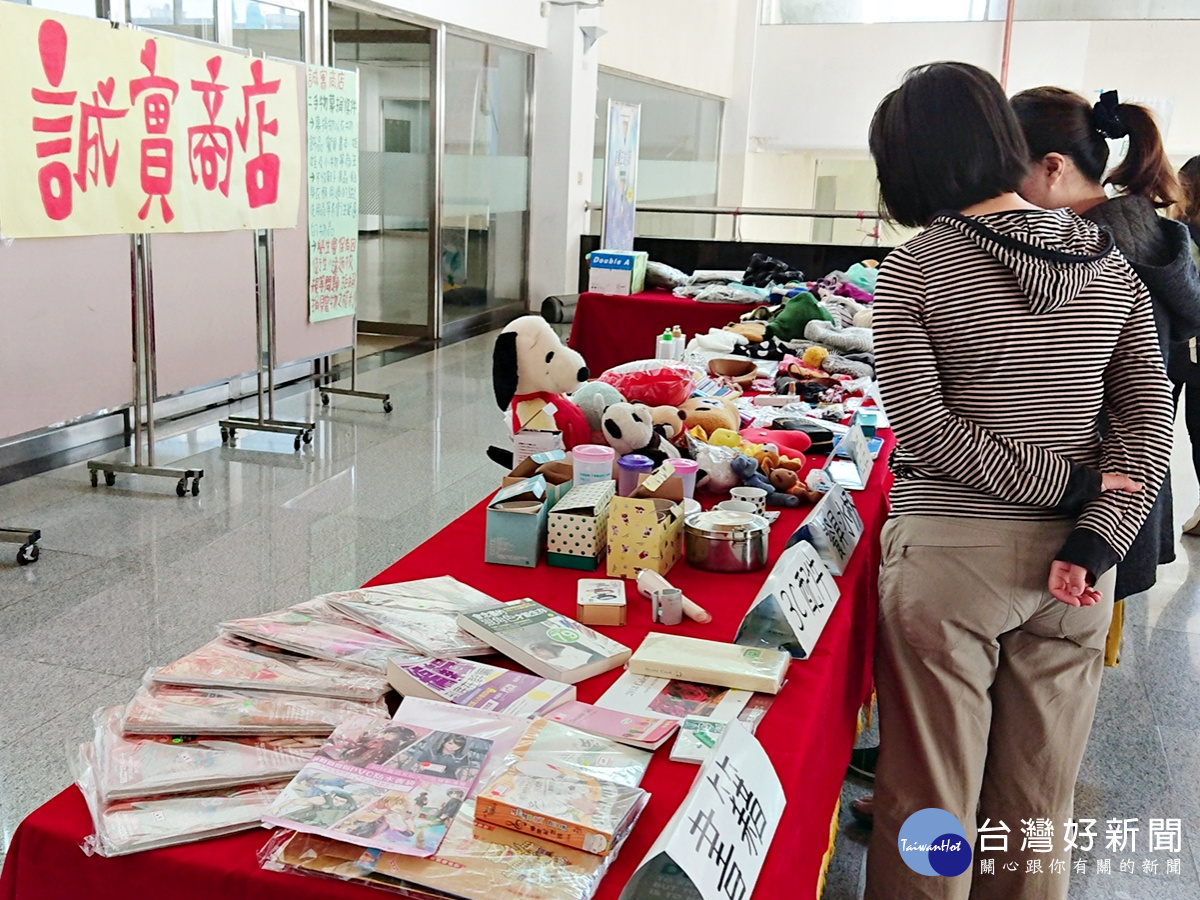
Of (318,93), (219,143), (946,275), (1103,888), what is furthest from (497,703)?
(318,93)

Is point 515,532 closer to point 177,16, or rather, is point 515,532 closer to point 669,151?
point 177,16

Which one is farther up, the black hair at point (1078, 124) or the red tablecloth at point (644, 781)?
the black hair at point (1078, 124)

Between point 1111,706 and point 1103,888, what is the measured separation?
2.67 ft

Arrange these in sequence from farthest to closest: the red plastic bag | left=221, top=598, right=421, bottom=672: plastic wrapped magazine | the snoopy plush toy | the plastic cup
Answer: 1. the red plastic bag
2. the snoopy plush toy
3. the plastic cup
4. left=221, top=598, right=421, bottom=672: plastic wrapped magazine

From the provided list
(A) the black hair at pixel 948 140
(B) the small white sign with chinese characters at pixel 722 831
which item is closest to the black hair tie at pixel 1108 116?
(A) the black hair at pixel 948 140

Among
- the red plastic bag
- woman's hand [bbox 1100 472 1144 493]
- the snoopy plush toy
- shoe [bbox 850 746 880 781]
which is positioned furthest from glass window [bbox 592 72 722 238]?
woman's hand [bbox 1100 472 1144 493]

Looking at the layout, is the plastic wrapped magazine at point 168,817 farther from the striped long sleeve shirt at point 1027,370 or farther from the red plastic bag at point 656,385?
the red plastic bag at point 656,385

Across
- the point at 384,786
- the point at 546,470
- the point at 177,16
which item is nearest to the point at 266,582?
the point at 546,470

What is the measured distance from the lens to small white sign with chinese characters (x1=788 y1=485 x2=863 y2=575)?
1668mm

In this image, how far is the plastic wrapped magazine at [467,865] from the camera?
92 centimetres

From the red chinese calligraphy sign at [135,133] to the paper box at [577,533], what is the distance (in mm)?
2450

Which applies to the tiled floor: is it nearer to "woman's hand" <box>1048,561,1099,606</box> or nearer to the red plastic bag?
"woman's hand" <box>1048,561,1099,606</box>

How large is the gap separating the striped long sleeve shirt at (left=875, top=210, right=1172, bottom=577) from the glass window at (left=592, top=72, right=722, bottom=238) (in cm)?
846

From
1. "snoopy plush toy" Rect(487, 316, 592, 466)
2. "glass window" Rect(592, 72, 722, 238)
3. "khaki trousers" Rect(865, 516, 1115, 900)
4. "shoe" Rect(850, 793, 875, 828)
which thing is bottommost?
"shoe" Rect(850, 793, 875, 828)
